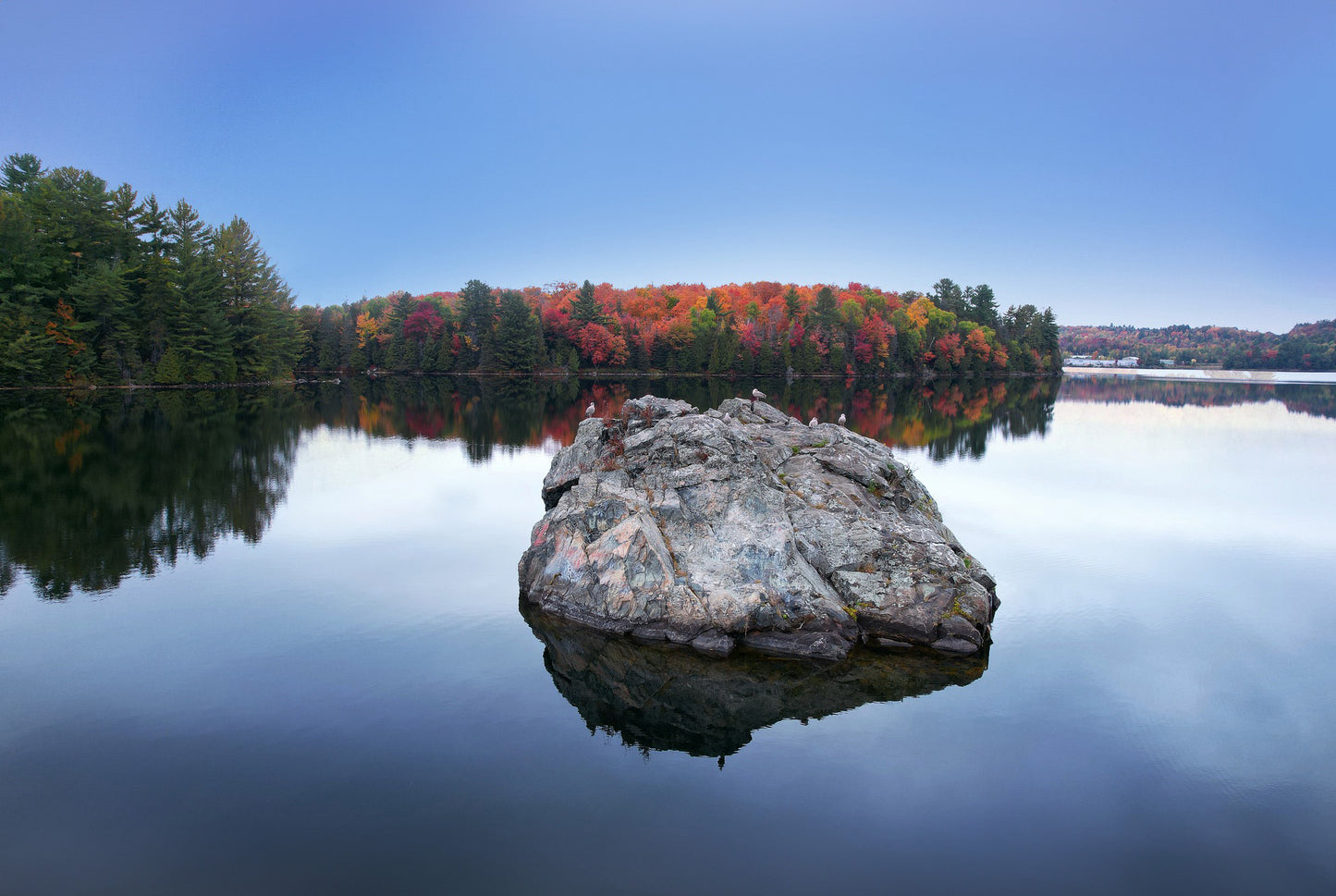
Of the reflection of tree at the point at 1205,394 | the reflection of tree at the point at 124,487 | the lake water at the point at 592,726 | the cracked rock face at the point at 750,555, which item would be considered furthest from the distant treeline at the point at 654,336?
the cracked rock face at the point at 750,555

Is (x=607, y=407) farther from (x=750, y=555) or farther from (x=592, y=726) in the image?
(x=592, y=726)

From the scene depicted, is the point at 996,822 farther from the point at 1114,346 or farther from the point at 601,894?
the point at 1114,346

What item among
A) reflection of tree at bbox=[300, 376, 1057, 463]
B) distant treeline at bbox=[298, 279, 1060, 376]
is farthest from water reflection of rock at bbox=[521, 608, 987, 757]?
distant treeline at bbox=[298, 279, 1060, 376]

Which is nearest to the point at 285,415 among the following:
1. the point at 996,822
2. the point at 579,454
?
the point at 579,454

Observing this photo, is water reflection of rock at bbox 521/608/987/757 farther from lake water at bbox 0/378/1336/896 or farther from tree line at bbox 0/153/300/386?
tree line at bbox 0/153/300/386

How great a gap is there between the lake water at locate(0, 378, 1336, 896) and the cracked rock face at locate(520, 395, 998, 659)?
650 millimetres

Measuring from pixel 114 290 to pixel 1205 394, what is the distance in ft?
313

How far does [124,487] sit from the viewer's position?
816 inches

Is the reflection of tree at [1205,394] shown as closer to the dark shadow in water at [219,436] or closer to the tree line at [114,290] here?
the dark shadow in water at [219,436]

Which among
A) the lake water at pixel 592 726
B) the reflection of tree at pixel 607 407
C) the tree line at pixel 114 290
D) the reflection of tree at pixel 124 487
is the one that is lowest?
the lake water at pixel 592 726

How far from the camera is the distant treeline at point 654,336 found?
87250mm

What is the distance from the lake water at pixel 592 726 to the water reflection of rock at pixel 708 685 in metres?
0.06

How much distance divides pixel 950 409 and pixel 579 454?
42.2 meters

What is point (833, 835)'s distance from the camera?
7246 millimetres
